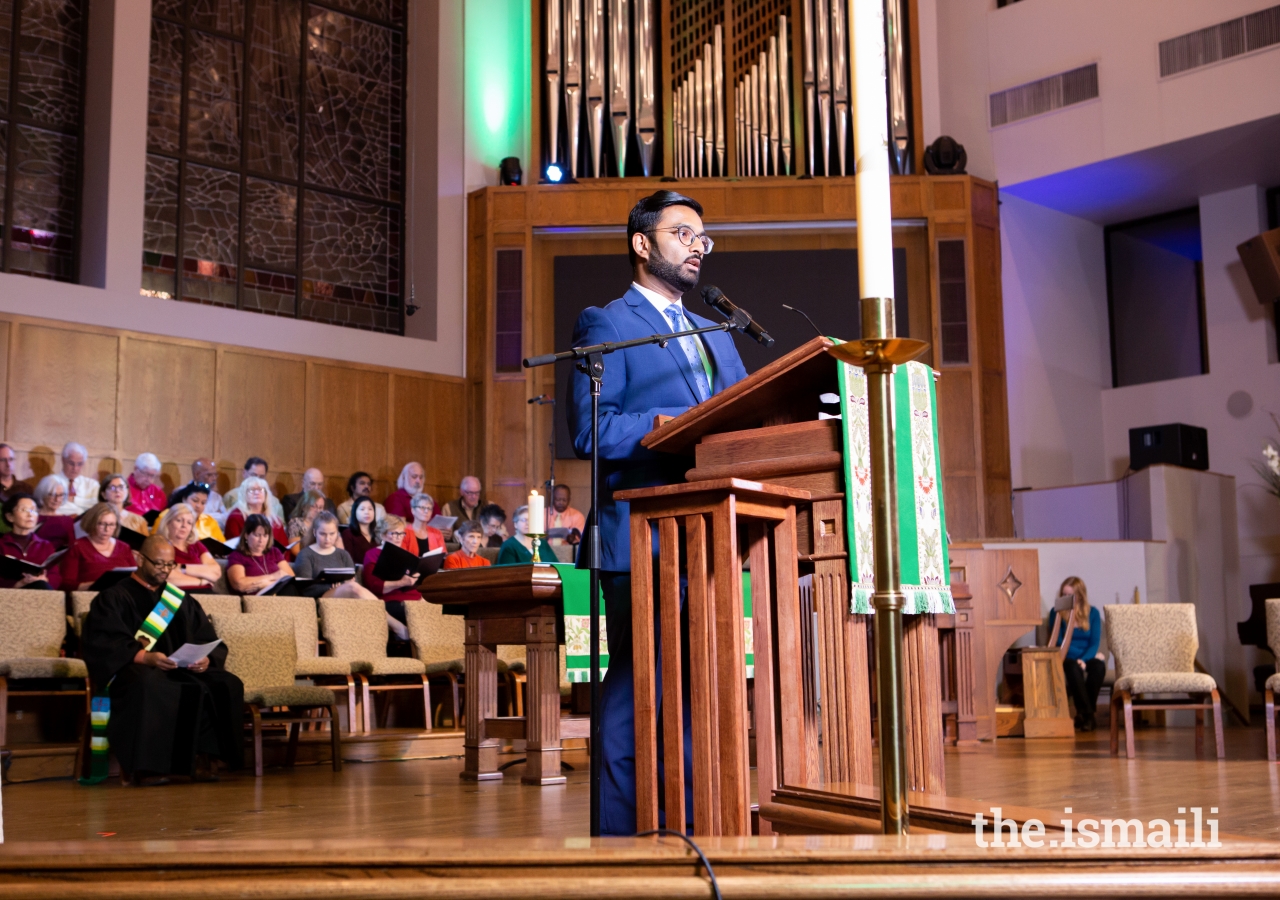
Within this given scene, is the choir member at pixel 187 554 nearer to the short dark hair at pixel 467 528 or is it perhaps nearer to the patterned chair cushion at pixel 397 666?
the patterned chair cushion at pixel 397 666

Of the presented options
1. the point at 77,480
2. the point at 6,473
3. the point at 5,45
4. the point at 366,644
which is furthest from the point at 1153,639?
the point at 5,45

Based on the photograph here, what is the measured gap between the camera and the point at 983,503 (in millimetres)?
10266

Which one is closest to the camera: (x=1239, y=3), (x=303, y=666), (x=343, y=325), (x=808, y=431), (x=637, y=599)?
(x=637, y=599)

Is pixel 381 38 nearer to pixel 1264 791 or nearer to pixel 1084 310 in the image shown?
pixel 1084 310

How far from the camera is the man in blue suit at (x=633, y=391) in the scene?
8.35ft

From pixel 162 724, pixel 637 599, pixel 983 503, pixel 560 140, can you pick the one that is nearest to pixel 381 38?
pixel 560 140

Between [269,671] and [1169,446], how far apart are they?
25.0 ft

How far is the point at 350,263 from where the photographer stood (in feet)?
36.5

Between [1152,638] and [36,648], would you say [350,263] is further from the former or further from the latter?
[1152,638]

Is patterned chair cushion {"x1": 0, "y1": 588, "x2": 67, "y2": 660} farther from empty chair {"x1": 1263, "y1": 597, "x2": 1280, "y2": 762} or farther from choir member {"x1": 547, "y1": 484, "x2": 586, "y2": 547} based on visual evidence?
empty chair {"x1": 1263, "y1": 597, "x2": 1280, "y2": 762}

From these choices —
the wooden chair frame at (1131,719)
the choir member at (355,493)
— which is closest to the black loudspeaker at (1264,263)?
the wooden chair frame at (1131,719)

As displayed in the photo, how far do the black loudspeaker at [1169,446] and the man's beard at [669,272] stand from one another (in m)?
8.48

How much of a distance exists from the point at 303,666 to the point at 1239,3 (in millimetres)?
8858

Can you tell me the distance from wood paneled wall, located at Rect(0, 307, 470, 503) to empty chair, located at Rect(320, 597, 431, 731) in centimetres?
346
